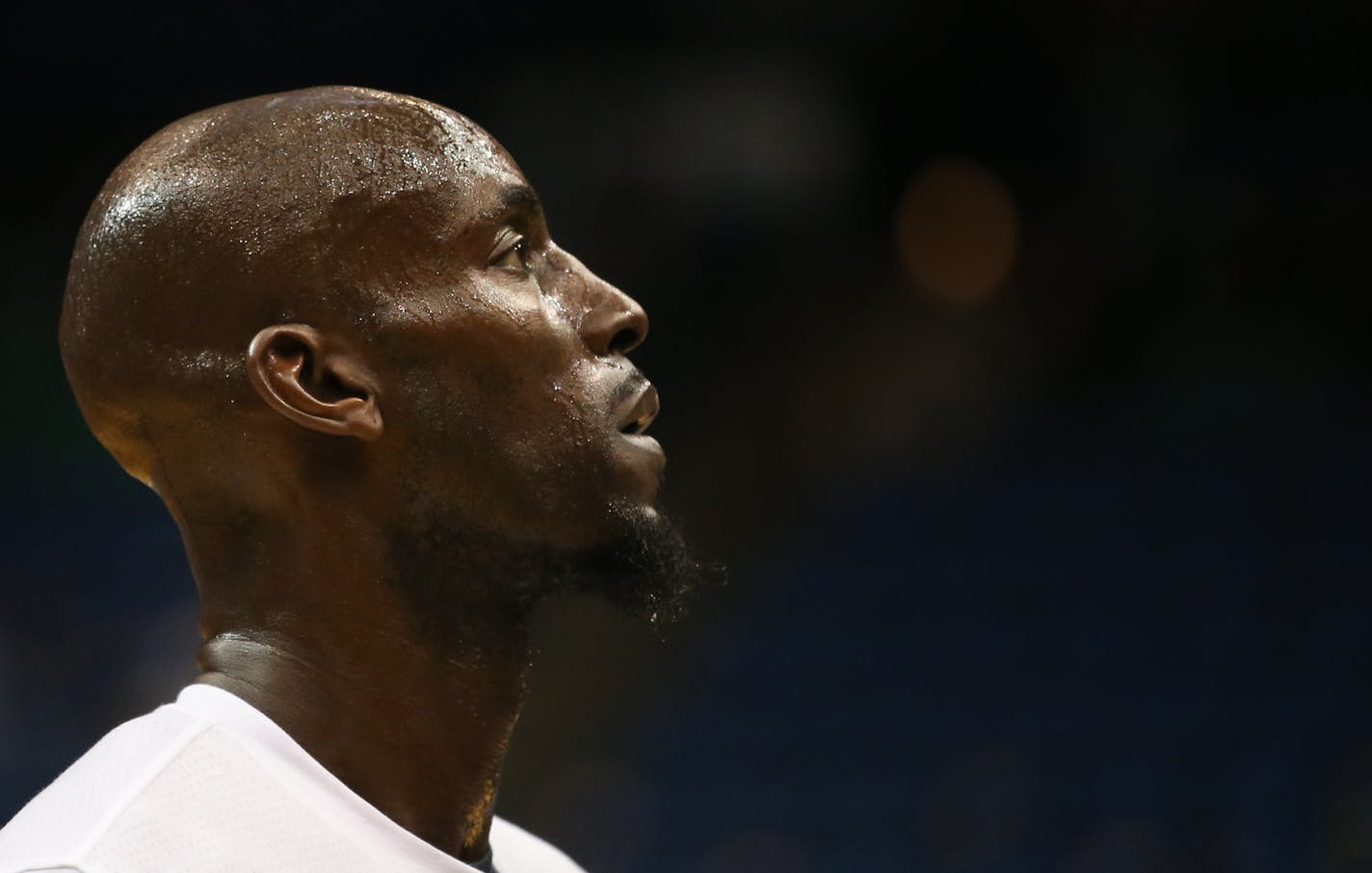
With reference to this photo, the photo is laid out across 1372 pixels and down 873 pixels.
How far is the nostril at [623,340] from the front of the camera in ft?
6.11

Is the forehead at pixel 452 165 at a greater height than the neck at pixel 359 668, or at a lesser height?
greater

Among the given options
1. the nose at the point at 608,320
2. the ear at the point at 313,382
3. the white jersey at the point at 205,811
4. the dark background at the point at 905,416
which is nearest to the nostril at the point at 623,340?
the nose at the point at 608,320

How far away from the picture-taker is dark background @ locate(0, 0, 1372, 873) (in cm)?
505

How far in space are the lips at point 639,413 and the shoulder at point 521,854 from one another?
528mm

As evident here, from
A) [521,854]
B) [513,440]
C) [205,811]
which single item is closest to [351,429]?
[513,440]

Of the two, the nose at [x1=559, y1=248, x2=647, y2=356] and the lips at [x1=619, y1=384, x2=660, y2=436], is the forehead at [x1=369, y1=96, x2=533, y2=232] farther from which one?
the lips at [x1=619, y1=384, x2=660, y2=436]

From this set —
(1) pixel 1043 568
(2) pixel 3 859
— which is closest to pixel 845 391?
(1) pixel 1043 568

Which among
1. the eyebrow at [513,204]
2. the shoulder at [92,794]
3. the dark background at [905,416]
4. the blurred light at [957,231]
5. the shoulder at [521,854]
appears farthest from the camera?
the blurred light at [957,231]

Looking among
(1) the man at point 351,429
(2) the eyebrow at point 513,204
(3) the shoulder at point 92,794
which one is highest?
(2) the eyebrow at point 513,204

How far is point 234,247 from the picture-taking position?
5.53 ft

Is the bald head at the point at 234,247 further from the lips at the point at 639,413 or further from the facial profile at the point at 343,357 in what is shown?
the lips at the point at 639,413

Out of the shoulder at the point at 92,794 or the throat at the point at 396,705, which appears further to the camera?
the throat at the point at 396,705

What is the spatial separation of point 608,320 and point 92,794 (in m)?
0.70

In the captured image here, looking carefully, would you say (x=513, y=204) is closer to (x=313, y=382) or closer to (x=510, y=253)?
(x=510, y=253)
